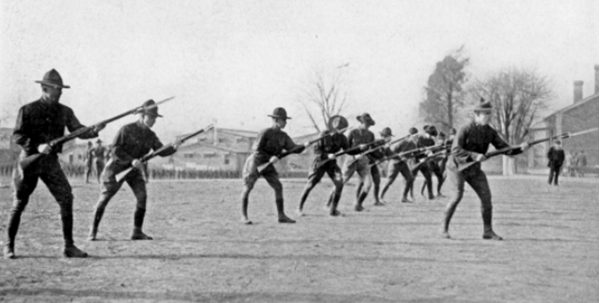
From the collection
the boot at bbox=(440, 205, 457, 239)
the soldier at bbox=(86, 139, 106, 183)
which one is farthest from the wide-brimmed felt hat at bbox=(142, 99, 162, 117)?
the soldier at bbox=(86, 139, 106, 183)

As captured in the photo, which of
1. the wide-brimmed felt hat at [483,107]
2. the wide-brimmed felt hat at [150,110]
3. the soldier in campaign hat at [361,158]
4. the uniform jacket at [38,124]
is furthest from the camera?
the soldier in campaign hat at [361,158]

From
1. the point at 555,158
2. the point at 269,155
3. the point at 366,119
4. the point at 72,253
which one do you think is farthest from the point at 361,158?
the point at 555,158

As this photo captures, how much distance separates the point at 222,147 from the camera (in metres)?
36.1

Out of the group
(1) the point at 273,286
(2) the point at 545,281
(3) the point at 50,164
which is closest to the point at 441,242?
(2) the point at 545,281

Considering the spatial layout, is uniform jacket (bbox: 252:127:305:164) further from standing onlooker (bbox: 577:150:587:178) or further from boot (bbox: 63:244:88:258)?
standing onlooker (bbox: 577:150:587:178)

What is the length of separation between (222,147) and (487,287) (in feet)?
106

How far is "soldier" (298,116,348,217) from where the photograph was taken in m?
→ 10.2

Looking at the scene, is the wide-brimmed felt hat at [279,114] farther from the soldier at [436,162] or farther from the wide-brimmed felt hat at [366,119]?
the soldier at [436,162]

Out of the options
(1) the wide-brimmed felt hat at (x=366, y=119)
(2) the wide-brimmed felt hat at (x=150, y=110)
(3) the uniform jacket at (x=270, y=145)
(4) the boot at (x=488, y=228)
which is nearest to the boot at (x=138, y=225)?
(2) the wide-brimmed felt hat at (x=150, y=110)

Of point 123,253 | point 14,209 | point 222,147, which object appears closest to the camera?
point 14,209

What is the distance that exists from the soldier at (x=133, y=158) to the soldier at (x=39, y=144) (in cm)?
105

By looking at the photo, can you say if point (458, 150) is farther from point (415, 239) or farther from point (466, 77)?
point (466, 77)

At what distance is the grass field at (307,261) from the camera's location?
4410 millimetres

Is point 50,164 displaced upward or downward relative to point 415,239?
upward
